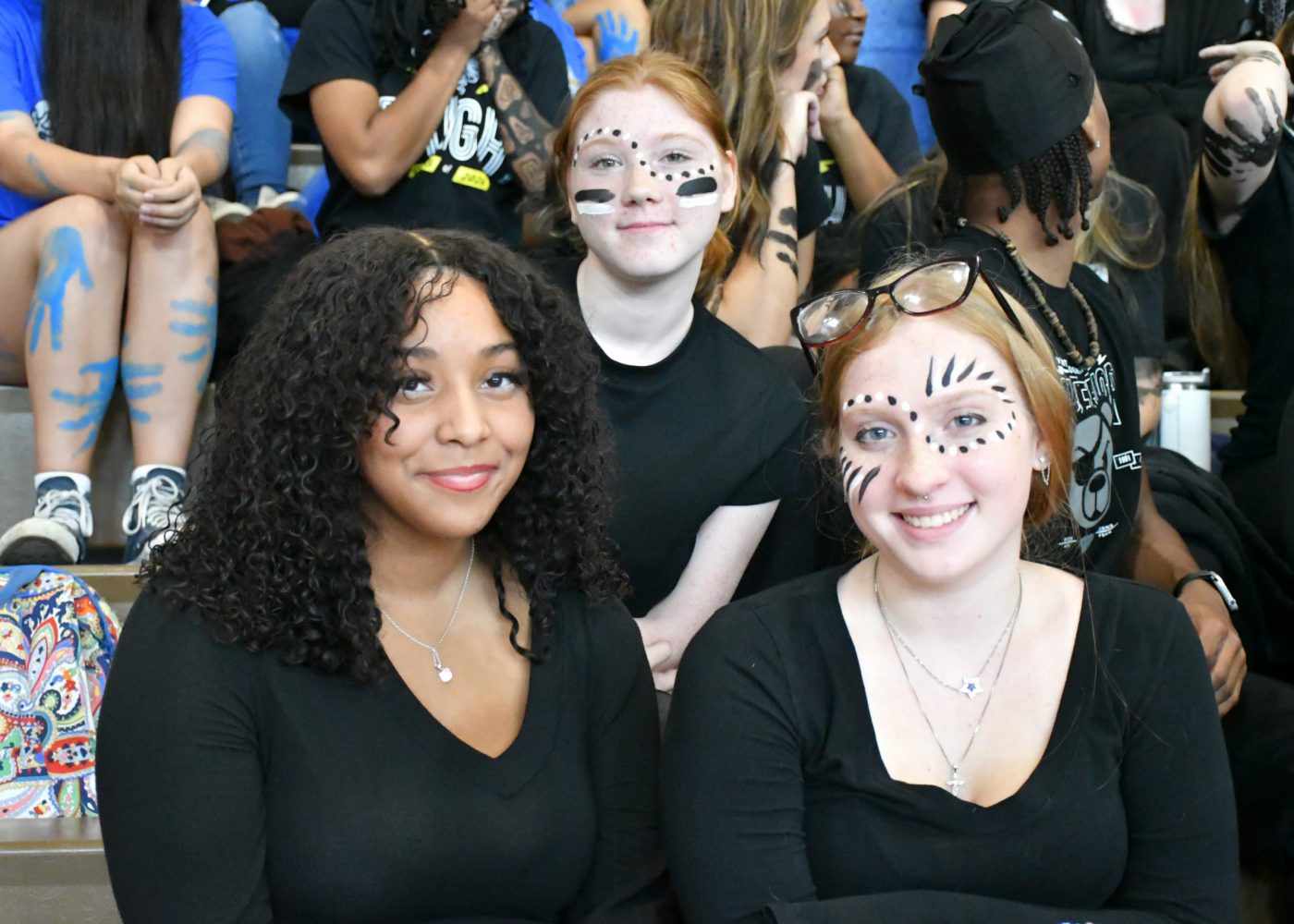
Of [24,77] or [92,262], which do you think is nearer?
[92,262]

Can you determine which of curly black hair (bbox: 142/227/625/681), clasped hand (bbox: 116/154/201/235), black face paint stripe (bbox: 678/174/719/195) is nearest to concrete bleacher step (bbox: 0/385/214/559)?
clasped hand (bbox: 116/154/201/235)

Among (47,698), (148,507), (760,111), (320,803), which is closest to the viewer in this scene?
(320,803)

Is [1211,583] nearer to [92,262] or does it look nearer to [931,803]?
[931,803]

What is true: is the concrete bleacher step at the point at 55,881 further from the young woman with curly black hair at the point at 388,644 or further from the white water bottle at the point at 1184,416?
the white water bottle at the point at 1184,416

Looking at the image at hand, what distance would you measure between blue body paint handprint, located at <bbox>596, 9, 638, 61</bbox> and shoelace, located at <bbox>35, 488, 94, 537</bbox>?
5.30 ft

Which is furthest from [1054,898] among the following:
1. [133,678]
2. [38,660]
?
[38,660]

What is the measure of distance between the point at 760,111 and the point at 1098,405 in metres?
0.81

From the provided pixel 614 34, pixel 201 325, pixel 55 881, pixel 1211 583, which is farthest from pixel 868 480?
pixel 614 34

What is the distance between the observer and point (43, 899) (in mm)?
1729

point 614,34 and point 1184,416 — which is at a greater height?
point 614,34

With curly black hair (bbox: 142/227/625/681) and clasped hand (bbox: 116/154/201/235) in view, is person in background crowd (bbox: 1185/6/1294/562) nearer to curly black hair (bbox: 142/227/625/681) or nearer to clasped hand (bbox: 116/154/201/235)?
curly black hair (bbox: 142/227/625/681)

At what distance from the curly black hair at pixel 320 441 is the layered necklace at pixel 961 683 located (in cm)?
35

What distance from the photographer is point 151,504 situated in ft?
7.38

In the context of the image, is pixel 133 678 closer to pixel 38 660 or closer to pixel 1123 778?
pixel 38 660
